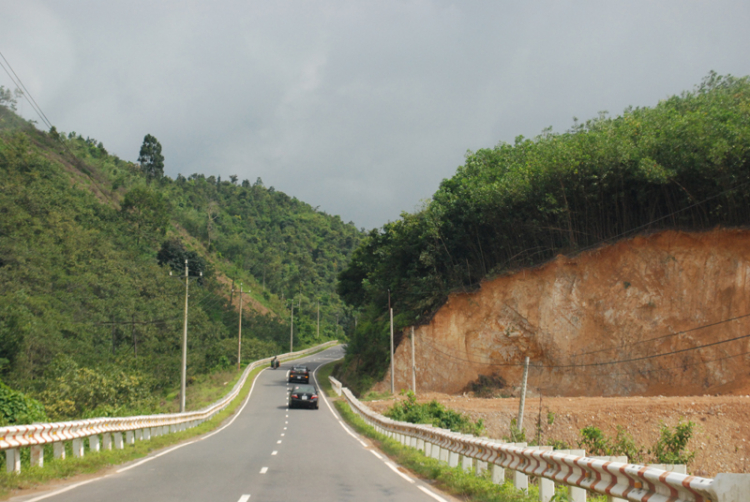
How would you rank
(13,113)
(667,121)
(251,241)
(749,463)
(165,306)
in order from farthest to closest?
(251,241) < (13,113) < (165,306) < (667,121) < (749,463)

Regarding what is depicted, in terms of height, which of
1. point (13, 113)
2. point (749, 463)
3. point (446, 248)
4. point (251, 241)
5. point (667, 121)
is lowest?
point (749, 463)

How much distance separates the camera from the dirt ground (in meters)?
26.0

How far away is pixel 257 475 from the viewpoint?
37.9ft

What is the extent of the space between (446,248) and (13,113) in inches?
3458

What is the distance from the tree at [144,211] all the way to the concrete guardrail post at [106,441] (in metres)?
71.2

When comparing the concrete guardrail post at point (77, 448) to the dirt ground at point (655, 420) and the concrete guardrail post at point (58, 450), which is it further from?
the dirt ground at point (655, 420)

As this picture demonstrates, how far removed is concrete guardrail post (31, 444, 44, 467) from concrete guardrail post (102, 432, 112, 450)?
3.65 m

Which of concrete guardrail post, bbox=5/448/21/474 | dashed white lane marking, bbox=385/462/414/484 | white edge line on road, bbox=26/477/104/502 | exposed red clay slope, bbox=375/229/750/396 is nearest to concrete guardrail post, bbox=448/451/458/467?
dashed white lane marking, bbox=385/462/414/484

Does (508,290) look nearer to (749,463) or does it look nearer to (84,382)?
(749,463)

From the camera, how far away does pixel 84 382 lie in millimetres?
25641

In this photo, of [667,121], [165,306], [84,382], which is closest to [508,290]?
[667,121]

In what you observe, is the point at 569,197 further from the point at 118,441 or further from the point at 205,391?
the point at 205,391

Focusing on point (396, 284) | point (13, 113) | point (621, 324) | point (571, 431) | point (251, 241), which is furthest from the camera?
point (251, 241)

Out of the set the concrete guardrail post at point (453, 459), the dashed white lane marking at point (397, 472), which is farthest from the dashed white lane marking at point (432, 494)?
the concrete guardrail post at point (453, 459)
